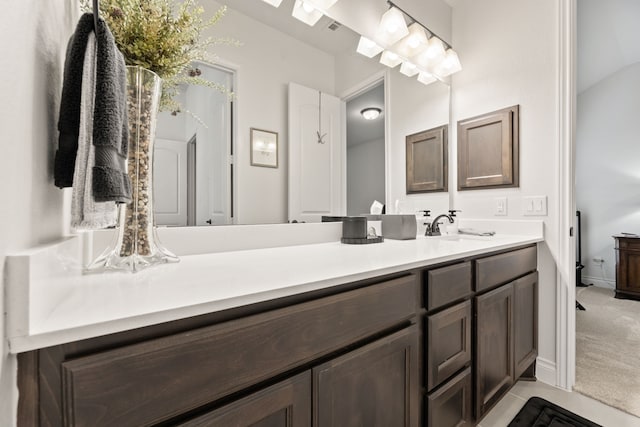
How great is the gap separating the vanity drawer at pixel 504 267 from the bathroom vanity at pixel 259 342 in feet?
0.13

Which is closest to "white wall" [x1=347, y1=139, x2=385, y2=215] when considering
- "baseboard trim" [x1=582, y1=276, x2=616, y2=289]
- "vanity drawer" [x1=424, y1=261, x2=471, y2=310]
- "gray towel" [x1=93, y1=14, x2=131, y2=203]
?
"vanity drawer" [x1=424, y1=261, x2=471, y2=310]

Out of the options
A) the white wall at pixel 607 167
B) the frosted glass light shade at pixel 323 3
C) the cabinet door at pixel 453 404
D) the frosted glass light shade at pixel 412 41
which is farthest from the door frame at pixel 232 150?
the white wall at pixel 607 167

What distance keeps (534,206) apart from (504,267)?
0.62 m

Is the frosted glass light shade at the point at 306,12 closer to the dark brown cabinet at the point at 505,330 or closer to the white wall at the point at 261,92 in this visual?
the white wall at the point at 261,92

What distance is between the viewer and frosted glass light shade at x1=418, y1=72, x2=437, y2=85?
2013mm

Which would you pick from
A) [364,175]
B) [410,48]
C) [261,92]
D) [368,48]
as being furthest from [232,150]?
[410,48]

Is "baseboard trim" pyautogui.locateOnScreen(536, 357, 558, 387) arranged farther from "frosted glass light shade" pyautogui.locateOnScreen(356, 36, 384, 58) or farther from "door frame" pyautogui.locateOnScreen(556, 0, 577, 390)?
"frosted glass light shade" pyautogui.locateOnScreen(356, 36, 384, 58)

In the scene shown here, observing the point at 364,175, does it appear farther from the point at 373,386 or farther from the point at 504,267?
the point at 373,386

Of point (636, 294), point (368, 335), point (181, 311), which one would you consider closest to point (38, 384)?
point (181, 311)

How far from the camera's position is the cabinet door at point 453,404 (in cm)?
96

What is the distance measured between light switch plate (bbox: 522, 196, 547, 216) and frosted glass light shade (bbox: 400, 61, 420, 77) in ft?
3.51

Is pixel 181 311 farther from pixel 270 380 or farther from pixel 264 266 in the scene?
pixel 264 266

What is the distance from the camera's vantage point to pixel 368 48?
165cm

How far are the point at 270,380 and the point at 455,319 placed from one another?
2.48 feet
